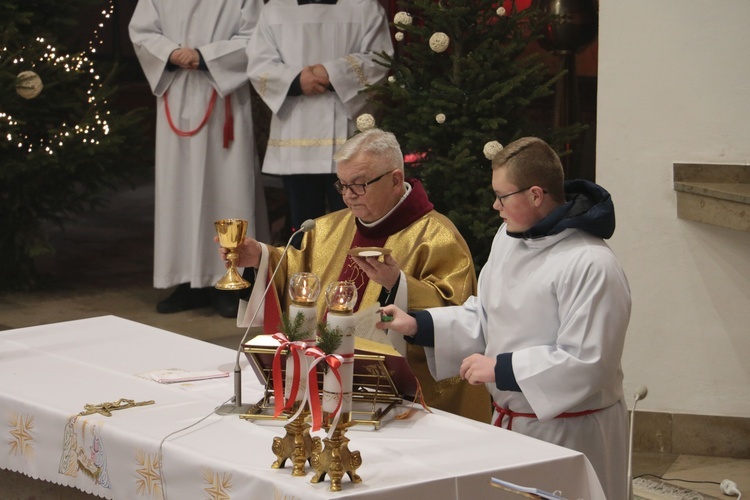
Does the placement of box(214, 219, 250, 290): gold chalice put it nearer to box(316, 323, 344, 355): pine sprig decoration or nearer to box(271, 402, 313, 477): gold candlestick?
box(316, 323, 344, 355): pine sprig decoration

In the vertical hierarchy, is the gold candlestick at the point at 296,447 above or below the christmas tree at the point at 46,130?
below

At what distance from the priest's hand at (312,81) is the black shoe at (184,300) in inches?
71.6

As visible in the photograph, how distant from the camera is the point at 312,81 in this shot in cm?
689

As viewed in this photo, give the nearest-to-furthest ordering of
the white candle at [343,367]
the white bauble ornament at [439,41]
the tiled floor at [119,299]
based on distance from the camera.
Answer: the white candle at [343,367], the tiled floor at [119,299], the white bauble ornament at [439,41]

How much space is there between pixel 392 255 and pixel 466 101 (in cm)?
162

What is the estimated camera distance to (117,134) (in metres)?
8.35

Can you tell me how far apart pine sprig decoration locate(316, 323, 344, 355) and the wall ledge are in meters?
2.55

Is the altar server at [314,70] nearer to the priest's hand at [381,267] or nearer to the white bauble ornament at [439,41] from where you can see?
the white bauble ornament at [439,41]

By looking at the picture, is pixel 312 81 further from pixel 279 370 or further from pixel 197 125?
pixel 279 370

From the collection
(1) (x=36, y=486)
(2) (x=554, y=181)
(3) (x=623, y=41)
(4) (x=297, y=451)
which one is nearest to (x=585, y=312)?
(2) (x=554, y=181)

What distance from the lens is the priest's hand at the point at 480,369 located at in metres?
3.31

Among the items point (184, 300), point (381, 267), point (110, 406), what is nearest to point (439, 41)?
point (381, 267)

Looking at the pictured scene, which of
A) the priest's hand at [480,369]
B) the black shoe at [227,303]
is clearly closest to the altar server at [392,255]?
the priest's hand at [480,369]

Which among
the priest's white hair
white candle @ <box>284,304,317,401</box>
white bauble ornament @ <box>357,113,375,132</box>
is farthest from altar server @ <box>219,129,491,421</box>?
white bauble ornament @ <box>357,113,375,132</box>
